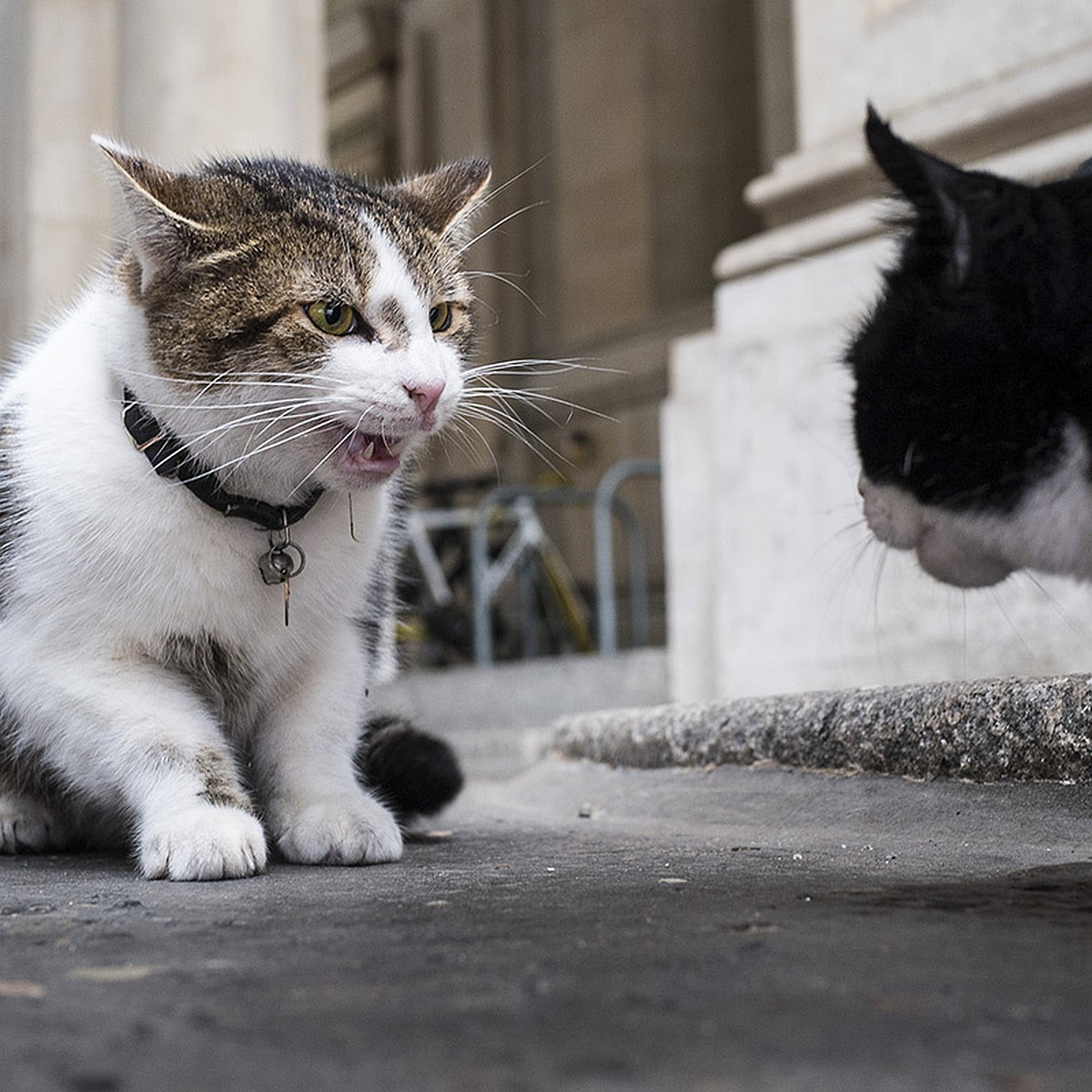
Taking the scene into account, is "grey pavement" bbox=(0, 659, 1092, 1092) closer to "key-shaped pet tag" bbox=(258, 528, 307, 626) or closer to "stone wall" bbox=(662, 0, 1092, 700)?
"key-shaped pet tag" bbox=(258, 528, 307, 626)

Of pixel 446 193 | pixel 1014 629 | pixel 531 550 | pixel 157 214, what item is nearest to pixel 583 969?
pixel 157 214

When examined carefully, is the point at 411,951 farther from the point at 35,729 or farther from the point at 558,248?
the point at 558,248

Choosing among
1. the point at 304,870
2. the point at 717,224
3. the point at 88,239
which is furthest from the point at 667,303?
the point at 304,870

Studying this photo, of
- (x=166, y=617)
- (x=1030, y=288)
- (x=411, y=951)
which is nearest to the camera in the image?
(x=411, y=951)

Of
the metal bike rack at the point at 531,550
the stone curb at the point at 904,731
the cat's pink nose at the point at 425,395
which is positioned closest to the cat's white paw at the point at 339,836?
the cat's pink nose at the point at 425,395

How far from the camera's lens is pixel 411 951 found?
1189mm

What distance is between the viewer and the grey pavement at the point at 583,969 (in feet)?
2.74

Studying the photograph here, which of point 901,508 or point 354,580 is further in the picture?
point 354,580

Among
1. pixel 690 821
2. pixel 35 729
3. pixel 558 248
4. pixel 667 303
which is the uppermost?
pixel 558 248

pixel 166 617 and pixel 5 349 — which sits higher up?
pixel 5 349

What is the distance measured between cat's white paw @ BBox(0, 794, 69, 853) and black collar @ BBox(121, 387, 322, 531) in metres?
0.66

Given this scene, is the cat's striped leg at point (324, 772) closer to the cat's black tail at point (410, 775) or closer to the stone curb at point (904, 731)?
the cat's black tail at point (410, 775)

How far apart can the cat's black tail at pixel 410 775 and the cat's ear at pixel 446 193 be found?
89cm

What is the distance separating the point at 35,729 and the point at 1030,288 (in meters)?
1.48
